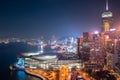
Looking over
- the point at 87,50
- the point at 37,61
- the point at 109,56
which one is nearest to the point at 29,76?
the point at 37,61

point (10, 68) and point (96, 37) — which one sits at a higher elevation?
point (96, 37)

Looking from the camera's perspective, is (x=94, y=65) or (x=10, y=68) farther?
(x=10, y=68)

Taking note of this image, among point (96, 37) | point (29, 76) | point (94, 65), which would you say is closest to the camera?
point (29, 76)

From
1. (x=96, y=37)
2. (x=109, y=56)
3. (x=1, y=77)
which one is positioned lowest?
(x=1, y=77)

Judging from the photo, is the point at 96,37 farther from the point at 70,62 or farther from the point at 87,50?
the point at 70,62

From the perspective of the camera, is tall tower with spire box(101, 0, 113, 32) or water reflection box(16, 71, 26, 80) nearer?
water reflection box(16, 71, 26, 80)

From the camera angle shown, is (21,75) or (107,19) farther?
(107,19)

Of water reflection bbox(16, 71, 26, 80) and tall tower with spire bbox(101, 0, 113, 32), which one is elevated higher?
tall tower with spire bbox(101, 0, 113, 32)

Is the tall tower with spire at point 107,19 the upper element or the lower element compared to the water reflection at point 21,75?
upper

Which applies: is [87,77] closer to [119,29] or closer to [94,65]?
[94,65]

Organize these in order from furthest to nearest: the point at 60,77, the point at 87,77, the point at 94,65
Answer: the point at 94,65
the point at 87,77
the point at 60,77

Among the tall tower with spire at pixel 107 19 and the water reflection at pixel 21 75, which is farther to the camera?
the tall tower with spire at pixel 107 19
